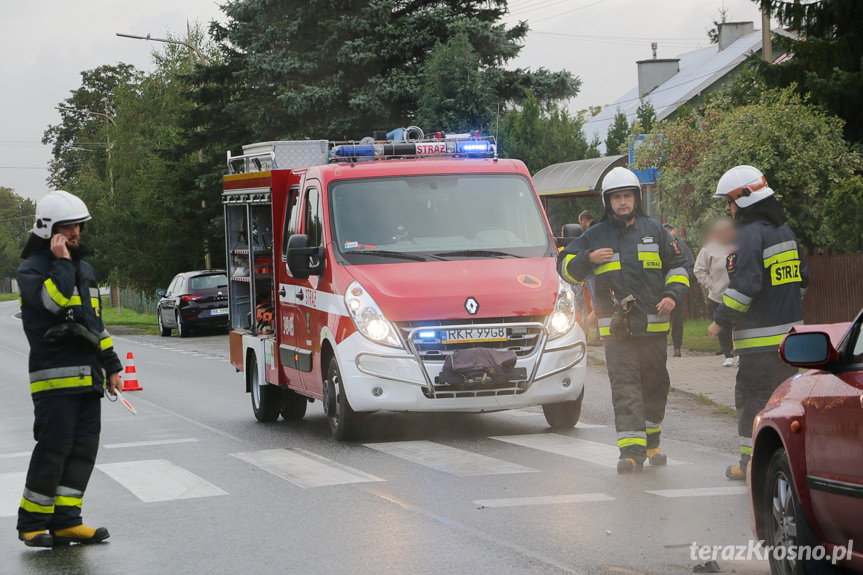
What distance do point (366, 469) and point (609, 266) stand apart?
231cm

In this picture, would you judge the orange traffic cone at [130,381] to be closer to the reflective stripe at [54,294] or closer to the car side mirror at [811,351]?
the reflective stripe at [54,294]

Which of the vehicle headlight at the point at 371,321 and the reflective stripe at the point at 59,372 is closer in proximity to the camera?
the reflective stripe at the point at 59,372

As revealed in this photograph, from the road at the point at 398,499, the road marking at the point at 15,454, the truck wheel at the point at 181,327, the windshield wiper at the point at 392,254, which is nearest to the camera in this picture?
the road at the point at 398,499

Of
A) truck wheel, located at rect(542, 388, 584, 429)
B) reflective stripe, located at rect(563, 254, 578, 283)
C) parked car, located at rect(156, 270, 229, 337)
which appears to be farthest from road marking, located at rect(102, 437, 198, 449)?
parked car, located at rect(156, 270, 229, 337)

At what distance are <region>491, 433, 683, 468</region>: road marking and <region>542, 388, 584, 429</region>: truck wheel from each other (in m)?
0.25

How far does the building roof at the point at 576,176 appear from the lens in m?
29.3

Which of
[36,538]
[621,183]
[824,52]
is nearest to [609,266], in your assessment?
[621,183]

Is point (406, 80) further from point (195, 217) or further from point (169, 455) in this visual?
point (169, 455)

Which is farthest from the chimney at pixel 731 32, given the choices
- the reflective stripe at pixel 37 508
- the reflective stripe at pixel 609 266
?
the reflective stripe at pixel 37 508

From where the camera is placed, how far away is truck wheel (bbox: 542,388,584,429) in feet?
38.9

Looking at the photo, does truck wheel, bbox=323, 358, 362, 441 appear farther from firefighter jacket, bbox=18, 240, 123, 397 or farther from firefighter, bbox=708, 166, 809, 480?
firefighter jacket, bbox=18, 240, 123, 397

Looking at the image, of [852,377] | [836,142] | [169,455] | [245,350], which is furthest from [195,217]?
[852,377]

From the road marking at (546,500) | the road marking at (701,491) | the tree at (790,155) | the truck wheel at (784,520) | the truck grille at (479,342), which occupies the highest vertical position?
the tree at (790,155)

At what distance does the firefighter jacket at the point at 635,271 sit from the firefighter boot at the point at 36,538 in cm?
399
